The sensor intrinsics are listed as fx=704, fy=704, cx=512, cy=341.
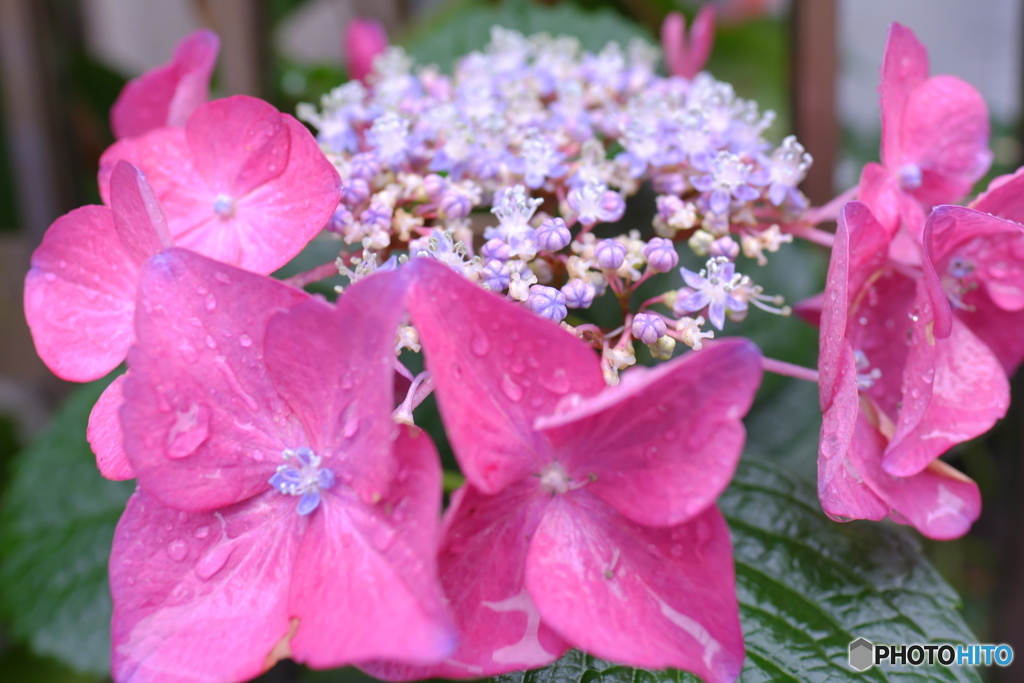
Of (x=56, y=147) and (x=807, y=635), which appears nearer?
(x=807, y=635)

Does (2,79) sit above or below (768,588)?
above

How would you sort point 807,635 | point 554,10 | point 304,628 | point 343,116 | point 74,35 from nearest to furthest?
point 304,628, point 807,635, point 343,116, point 554,10, point 74,35

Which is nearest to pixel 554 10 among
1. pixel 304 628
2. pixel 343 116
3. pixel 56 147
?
pixel 343 116

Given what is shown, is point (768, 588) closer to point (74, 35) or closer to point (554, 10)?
point (554, 10)

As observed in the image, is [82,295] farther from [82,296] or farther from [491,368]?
[491,368]

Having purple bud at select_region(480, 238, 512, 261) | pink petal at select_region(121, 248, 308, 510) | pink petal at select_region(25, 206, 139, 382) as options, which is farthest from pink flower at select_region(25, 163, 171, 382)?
purple bud at select_region(480, 238, 512, 261)

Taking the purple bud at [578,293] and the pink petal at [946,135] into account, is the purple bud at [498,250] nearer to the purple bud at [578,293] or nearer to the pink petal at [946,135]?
the purple bud at [578,293]

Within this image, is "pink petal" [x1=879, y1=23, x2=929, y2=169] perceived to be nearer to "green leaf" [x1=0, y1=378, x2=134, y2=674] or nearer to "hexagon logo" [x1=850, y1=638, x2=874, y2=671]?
"hexagon logo" [x1=850, y1=638, x2=874, y2=671]

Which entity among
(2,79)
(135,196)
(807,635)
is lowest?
(807,635)
